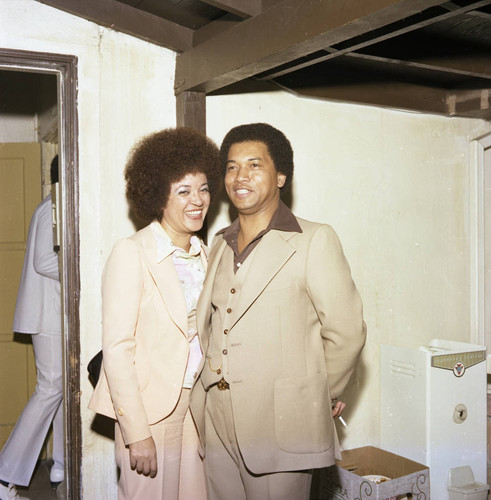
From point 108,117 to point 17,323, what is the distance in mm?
1613

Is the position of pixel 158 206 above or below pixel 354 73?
below

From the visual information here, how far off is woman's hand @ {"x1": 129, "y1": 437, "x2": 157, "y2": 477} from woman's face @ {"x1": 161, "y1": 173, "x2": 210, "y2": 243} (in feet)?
2.75

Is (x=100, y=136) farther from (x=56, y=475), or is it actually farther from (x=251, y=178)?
(x=56, y=475)

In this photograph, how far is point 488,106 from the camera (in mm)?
3965

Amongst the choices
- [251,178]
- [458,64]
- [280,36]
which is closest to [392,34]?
[280,36]

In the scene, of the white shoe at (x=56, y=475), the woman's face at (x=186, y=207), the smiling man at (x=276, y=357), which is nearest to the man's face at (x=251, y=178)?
the smiling man at (x=276, y=357)

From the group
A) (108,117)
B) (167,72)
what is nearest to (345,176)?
(167,72)

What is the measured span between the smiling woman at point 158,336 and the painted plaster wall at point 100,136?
1.81 ft

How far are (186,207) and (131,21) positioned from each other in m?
1.22

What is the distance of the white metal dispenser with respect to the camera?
11.8 ft

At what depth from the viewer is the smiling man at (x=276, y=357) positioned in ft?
7.39

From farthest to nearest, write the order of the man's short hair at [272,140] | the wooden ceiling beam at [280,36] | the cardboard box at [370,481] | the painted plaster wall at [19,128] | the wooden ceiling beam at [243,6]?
the painted plaster wall at [19,128] < the cardboard box at [370,481] < the wooden ceiling beam at [243,6] < the man's short hair at [272,140] < the wooden ceiling beam at [280,36]

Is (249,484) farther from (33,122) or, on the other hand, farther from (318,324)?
(33,122)

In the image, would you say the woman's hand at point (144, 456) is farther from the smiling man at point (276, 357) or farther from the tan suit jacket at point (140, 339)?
the smiling man at point (276, 357)
